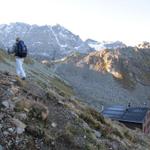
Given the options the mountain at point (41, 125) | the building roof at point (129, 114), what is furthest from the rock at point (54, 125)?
the building roof at point (129, 114)

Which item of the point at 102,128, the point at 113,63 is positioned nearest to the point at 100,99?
the point at 113,63

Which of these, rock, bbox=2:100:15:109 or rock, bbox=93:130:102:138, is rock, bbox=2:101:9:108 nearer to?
rock, bbox=2:100:15:109

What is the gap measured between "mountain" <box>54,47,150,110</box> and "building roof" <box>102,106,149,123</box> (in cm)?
3562

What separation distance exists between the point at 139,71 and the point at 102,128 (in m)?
150

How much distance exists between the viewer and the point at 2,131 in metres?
12.5

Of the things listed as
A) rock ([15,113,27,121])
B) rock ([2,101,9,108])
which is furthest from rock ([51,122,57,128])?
rock ([2,101,9,108])

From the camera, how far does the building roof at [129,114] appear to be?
5831cm

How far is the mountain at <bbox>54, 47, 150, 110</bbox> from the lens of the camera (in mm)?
115500

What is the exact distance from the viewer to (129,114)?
198 feet

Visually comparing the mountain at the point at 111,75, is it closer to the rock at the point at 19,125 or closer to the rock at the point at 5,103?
the rock at the point at 5,103

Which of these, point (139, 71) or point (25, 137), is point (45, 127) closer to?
point (25, 137)

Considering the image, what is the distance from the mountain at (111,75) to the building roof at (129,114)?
35.6 metres

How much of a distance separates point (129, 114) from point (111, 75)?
8733 centimetres

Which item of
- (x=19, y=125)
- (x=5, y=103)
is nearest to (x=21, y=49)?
(x=5, y=103)
